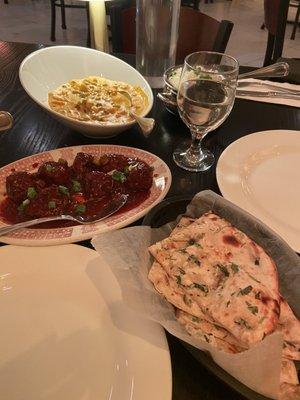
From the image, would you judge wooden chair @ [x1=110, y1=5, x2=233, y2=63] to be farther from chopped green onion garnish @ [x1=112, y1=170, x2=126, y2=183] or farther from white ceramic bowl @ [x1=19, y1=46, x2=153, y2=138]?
chopped green onion garnish @ [x1=112, y1=170, x2=126, y2=183]

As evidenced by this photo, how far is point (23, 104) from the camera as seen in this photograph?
1.37m

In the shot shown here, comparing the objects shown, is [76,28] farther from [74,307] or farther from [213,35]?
[74,307]

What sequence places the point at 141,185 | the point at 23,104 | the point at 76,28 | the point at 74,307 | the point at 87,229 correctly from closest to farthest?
the point at 74,307 < the point at 87,229 < the point at 141,185 < the point at 23,104 < the point at 76,28

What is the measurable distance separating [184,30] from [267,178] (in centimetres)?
120

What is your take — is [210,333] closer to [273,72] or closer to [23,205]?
[23,205]

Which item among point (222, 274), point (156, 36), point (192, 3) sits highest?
point (156, 36)

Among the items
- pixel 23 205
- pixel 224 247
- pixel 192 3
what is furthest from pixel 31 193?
pixel 192 3

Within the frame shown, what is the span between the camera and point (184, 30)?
6.31 ft

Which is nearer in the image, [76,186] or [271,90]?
[76,186]

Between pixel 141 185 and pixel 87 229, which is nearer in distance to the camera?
pixel 87 229

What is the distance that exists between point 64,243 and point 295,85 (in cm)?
120

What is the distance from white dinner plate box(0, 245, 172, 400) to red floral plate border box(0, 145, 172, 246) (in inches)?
1.1

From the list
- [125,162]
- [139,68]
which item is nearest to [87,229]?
[125,162]

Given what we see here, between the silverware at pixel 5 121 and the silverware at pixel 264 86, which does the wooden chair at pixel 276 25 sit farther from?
the silverware at pixel 5 121
